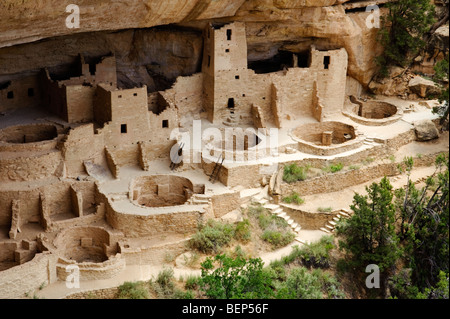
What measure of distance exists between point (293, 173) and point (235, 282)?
19.1ft

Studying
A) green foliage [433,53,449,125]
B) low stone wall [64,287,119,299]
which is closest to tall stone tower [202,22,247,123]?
green foliage [433,53,449,125]

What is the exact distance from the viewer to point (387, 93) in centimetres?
2980

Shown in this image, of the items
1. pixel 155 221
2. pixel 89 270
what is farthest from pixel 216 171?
pixel 89 270

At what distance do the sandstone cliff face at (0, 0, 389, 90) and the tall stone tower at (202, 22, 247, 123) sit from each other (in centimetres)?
46

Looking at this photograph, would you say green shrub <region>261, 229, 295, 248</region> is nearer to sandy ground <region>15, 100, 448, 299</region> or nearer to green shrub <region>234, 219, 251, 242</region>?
sandy ground <region>15, 100, 448, 299</region>

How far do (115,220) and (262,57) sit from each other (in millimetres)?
9470

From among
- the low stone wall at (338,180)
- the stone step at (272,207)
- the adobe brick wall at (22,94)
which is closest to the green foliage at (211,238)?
the stone step at (272,207)

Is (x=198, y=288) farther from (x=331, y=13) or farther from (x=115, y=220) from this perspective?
(x=331, y=13)

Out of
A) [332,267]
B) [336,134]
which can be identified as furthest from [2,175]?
[336,134]

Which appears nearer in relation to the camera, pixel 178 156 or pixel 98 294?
pixel 98 294

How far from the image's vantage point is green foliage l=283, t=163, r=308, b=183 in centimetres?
2378

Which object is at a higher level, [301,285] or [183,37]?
[183,37]

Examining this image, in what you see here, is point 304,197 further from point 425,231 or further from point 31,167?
point 31,167

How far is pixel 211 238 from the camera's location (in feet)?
71.1
